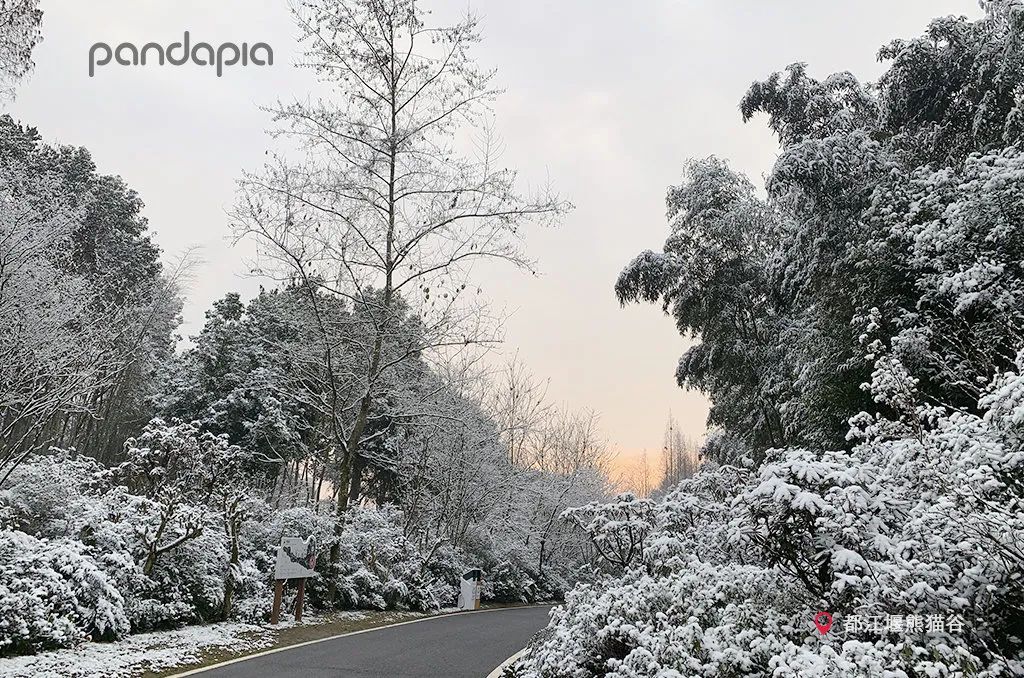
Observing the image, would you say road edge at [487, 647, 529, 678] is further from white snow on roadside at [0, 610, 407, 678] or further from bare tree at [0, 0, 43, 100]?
bare tree at [0, 0, 43, 100]

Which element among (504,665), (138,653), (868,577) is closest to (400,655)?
(504,665)

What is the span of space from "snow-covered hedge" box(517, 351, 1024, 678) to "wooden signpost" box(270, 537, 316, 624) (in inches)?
224

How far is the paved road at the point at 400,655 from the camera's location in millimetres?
7613

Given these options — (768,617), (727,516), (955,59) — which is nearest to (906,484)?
(768,617)

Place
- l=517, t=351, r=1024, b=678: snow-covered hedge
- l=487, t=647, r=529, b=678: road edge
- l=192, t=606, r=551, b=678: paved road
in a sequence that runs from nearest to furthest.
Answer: l=517, t=351, r=1024, b=678: snow-covered hedge, l=192, t=606, r=551, b=678: paved road, l=487, t=647, r=529, b=678: road edge

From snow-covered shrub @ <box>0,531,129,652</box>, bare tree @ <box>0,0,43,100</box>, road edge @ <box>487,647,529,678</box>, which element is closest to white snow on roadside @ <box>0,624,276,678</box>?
snow-covered shrub @ <box>0,531,129,652</box>

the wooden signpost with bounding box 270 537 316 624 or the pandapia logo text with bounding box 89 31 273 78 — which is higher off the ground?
the pandapia logo text with bounding box 89 31 273 78

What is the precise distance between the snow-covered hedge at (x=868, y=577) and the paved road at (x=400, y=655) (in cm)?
205

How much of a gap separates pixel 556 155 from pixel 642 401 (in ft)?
24.1

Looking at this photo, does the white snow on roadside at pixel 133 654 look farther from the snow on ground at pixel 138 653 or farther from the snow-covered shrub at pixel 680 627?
the snow-covered shrub at pixel 680 627

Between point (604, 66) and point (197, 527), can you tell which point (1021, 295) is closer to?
point (604, 66)

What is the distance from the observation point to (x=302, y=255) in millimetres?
14102

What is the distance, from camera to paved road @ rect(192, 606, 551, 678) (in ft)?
25.0

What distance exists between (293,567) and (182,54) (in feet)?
26.5
